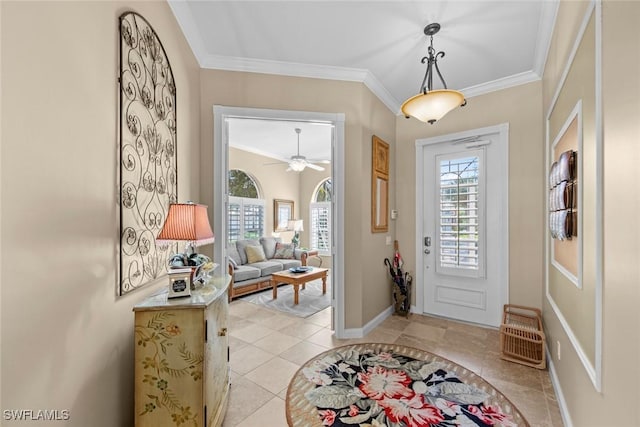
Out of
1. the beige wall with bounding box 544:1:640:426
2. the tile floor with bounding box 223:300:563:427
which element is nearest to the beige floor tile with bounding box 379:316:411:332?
the tile floor with bounding box 223:300:563:427

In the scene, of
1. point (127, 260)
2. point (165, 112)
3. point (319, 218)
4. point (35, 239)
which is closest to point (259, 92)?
point (165, 112)

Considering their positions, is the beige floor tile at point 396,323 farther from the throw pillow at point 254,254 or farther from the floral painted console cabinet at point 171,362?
the throw pillow at point 254,254

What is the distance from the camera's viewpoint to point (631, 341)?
2.92 feet

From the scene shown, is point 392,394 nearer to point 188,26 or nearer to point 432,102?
point 432,102

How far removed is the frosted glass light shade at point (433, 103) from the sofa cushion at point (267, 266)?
3.85 meters

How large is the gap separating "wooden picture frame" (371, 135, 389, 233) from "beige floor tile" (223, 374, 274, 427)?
197 cm

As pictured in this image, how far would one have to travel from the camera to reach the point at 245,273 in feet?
15.3

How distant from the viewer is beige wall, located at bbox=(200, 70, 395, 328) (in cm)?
267

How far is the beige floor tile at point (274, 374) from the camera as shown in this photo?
212cm

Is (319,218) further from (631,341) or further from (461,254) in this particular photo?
(631,341)

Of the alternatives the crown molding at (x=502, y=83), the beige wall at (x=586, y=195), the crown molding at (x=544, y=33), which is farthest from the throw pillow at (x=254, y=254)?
the crown molding at (x=544, y=33)

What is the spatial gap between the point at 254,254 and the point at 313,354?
3239mm

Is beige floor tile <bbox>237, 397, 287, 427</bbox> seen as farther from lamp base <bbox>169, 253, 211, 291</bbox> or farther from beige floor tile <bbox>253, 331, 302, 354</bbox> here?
lamp base <bbox>169, 253, 211, 291</bbox>

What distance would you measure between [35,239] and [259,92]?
7.70ft
